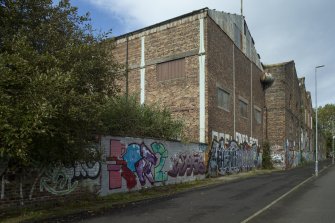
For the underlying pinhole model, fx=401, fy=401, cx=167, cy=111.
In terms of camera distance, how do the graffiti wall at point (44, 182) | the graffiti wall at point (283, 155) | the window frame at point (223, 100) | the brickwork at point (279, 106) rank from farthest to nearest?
the brickwork at point (279, 106) → the graffiti wall at point (283, 155) → the window frame at point (223, 100) → the graffiti wall at point (44, 182)

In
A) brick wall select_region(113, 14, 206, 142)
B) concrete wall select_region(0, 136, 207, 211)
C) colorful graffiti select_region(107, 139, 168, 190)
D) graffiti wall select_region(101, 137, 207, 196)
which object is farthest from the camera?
brick wall select_region(113, 14, 206, 142)

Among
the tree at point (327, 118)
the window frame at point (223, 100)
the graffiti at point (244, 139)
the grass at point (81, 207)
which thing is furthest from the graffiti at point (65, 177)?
the tree at point (327, 118)

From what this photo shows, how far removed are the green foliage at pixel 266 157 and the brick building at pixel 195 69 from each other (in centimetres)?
828

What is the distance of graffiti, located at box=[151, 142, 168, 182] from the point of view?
18516 mm

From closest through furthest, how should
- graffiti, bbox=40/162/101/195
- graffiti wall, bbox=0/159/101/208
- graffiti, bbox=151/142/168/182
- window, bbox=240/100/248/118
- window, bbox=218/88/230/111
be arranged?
graffiti wall, bbox=0/159/101/208 → graffiti, bbox=40/162/101/195 → graffiti, bbox=151/142/168/182 → window, bbox=218/88/230/111 → window, bbox=240/100/248/118

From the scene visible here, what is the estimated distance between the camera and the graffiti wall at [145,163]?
49.6 feet

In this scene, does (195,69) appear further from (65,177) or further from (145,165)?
(65,177)

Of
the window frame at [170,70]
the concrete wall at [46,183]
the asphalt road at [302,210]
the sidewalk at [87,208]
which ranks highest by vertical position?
the window frame at [170,70]

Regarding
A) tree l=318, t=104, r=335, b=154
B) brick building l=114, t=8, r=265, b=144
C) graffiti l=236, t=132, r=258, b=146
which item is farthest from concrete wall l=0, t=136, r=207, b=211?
tree l=318, t=104, r=335, b=154

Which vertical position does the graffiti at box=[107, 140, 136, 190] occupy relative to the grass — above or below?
above

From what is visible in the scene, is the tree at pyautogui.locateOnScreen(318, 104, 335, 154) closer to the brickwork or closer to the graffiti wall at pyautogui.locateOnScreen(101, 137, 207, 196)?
the brickwork

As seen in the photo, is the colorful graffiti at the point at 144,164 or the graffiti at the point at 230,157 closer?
the colorful graffiti at the point at 144,164

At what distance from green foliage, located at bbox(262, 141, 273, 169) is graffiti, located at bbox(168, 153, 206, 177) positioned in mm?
17163

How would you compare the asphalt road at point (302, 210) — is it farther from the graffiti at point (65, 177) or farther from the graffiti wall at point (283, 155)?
the graffiti wall at point (283, 155)
